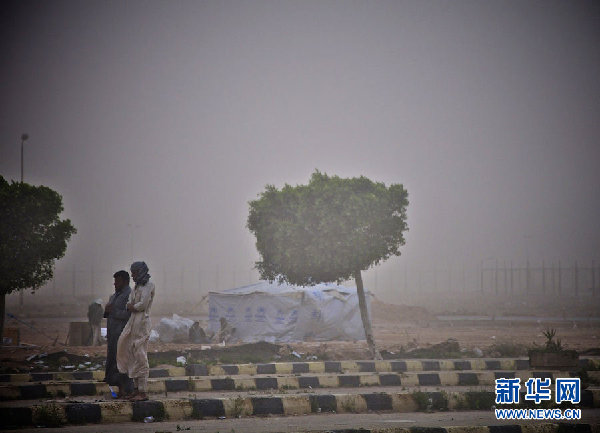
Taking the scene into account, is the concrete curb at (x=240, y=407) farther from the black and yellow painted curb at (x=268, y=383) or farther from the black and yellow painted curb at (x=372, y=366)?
the black and yellow painted curb at (x=372, y=366)

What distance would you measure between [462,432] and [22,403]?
255 inches

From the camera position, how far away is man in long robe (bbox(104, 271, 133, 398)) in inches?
425

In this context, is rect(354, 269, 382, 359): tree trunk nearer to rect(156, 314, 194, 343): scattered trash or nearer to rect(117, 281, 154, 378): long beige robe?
rect(156, 314, 194, 343): scattered trash

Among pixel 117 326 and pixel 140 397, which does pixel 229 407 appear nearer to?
pixel 140 397

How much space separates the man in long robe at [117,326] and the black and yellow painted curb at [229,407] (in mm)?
525

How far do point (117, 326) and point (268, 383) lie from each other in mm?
4028

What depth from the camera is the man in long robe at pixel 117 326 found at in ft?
35.4

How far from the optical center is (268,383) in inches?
559

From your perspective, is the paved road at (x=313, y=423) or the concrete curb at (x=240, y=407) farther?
the concrete curb at (x=240, y=407)

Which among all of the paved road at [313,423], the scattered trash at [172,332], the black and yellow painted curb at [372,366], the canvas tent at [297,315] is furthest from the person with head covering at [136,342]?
the canvas tent at [297,315]

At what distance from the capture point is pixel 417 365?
17.9m

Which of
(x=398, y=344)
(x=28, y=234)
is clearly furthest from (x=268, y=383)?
(x=398, y=344)

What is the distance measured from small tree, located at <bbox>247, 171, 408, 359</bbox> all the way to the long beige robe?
10.7 meters

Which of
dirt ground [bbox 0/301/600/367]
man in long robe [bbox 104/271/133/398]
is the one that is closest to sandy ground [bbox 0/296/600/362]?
dirt ground [bbox 0/301/600/367]
